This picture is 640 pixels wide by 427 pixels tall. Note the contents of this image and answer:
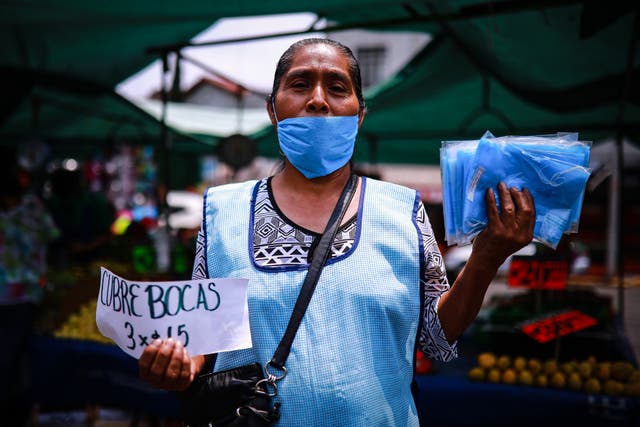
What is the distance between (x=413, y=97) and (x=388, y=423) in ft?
17.0

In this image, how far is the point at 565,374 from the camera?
3.35m

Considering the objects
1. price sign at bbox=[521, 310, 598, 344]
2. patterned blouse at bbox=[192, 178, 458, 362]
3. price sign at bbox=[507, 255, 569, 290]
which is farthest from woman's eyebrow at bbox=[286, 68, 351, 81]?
price sign at bbox=[507, 255, 569, 290]

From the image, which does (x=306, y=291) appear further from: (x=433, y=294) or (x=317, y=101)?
(x=317, y=101)

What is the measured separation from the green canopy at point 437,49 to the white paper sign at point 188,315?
7.50 ft

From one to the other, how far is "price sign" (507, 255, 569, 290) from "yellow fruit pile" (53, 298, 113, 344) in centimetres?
299

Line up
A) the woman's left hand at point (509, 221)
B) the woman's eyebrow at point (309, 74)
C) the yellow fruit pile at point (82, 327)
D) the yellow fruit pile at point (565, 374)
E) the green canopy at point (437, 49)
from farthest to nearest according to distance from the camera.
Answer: the yellow fruit pile at point (82, 327)
the green canopy at point (437, 49)
the yellow fruit pile at point (565, 374)
the woman's eyebrow at point (309, 74)
the woman's left hand at point (509, 221)

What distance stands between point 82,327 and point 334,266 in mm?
3779

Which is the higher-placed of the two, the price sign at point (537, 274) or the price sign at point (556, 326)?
the price sign at point (537, 274)

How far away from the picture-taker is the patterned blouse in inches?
53.6

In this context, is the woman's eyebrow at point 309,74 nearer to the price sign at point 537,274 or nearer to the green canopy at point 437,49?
the green canopy at point 437,49

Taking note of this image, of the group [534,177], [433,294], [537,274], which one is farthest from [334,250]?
[537,274]

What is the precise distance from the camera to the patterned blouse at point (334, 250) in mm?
1360

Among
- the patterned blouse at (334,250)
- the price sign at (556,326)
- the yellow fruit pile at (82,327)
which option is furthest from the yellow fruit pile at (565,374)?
the yellow fruit pile at (82,327)

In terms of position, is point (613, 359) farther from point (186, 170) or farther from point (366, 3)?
point (186, 170)
